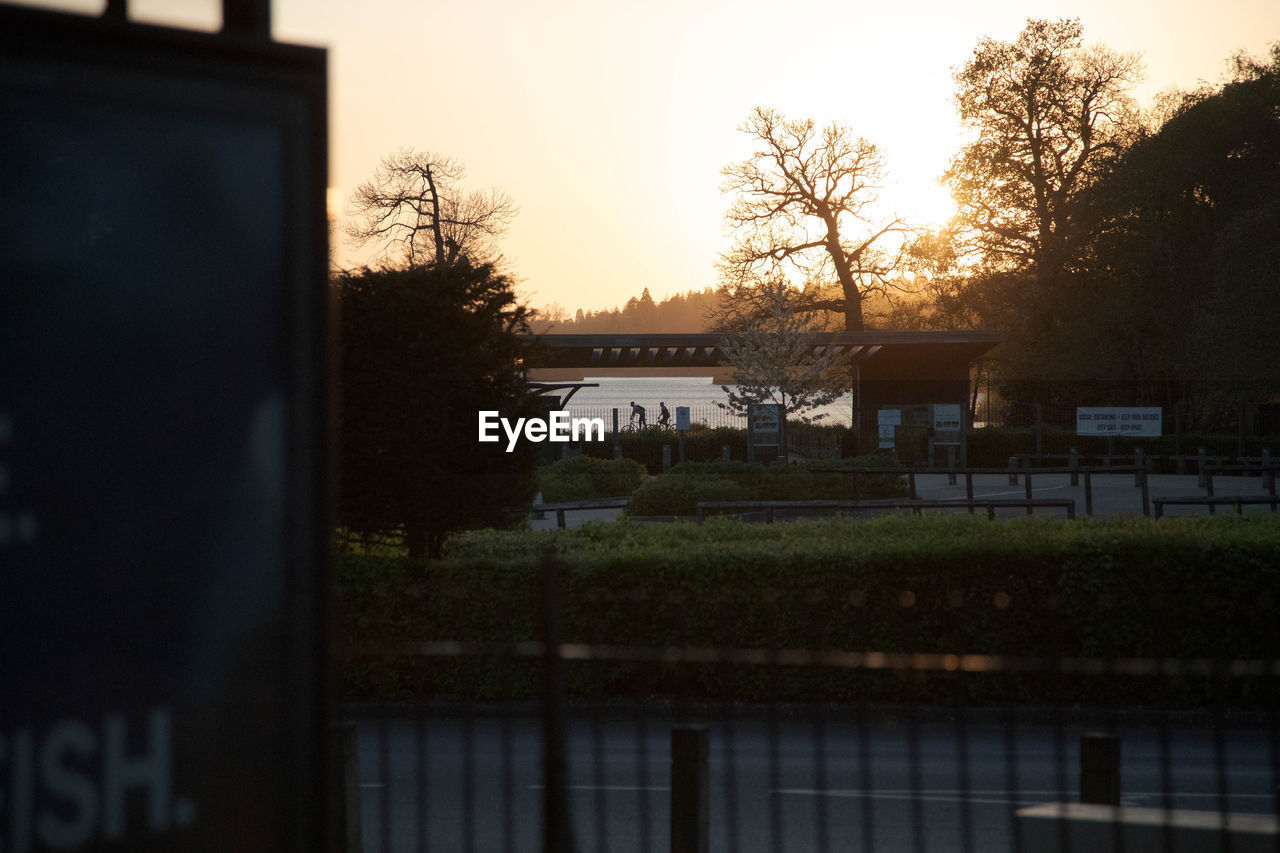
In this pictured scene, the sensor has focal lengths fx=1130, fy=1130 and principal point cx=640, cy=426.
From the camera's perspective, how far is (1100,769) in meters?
4.96

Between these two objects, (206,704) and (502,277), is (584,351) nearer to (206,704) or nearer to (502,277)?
(502,277)

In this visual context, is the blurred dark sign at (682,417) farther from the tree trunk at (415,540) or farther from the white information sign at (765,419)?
the tree trunk at (415,540)

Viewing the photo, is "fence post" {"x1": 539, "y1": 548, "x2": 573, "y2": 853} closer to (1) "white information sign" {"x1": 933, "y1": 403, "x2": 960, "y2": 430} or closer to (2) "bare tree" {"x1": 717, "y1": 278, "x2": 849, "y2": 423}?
(1) "white information sign" {"x1": 933, "y1": 403, "x2": 960, "y2": 430}

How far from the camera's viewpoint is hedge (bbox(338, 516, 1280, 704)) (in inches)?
422

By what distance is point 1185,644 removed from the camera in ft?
35.4

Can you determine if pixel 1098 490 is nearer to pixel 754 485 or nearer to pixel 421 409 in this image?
pixel 754 485

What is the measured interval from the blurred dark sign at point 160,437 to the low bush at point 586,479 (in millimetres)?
26720

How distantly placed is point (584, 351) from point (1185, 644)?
1131 inches

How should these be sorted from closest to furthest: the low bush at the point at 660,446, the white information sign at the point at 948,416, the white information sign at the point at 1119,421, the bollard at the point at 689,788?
the bollard at the point at 689,788
the white information sign at the point at 1119,421
the white information sign at the point at 948,416
the low bush at the point at 660,446

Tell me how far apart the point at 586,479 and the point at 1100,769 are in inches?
1034

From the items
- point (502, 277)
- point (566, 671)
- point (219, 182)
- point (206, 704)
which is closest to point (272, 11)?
point (219, 182)

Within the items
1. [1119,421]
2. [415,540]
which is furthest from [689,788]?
[1119,421]

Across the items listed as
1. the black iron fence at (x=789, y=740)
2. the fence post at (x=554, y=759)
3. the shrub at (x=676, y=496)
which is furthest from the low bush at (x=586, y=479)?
the fence post at (x=554, y=759)

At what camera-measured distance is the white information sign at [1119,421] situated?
105 feet
